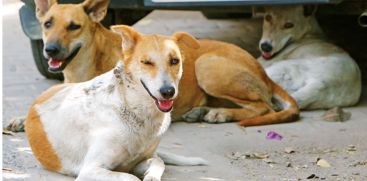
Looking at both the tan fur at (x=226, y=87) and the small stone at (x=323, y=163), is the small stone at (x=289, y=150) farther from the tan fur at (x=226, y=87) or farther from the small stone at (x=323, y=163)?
the tan fur at (x=226, y=87)

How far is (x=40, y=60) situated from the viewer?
8547mm

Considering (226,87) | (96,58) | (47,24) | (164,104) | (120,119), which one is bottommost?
(226,87)

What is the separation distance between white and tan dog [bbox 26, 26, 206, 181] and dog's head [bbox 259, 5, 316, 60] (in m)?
2.93

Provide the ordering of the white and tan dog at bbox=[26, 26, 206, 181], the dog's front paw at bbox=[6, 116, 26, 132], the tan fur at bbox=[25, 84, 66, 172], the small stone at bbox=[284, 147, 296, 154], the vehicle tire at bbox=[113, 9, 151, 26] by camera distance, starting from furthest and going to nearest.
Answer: the vehicle tire at bbox=[113, 9, 151, 26], the dog's front paw at bbox=[6, 116, 26, 132], the small stone at bbox=[284, 147, 296, 154], the tan fur at bbox=[25, 84, 66, 172], the white and tan dog at bbox=[26, 26, 206, 181]

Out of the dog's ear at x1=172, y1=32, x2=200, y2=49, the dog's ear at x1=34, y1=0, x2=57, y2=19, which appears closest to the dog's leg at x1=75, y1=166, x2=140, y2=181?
the dog's ear at x1=172, y1=32, x2=200, y2=49

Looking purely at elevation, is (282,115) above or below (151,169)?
below

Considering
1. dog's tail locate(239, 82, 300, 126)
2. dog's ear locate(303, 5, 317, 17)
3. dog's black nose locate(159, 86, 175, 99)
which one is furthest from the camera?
dog's ear locate(303, 5, 317, 17)

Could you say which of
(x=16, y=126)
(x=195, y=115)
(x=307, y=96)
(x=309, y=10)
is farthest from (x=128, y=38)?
(x=309, y=10)

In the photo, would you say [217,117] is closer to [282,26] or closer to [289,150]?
[289,150]

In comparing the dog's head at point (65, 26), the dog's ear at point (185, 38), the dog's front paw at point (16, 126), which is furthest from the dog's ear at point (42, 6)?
the dog's ear at point (185, 38)

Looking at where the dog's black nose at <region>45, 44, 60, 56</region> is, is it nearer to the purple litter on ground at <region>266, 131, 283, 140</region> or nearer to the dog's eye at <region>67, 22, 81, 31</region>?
the dog's eye at <region>67, 22, 81, 31</region>

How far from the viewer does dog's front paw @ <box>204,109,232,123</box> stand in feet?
24.1

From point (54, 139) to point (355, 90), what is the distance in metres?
3.29

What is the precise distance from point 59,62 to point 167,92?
6.12 ft
